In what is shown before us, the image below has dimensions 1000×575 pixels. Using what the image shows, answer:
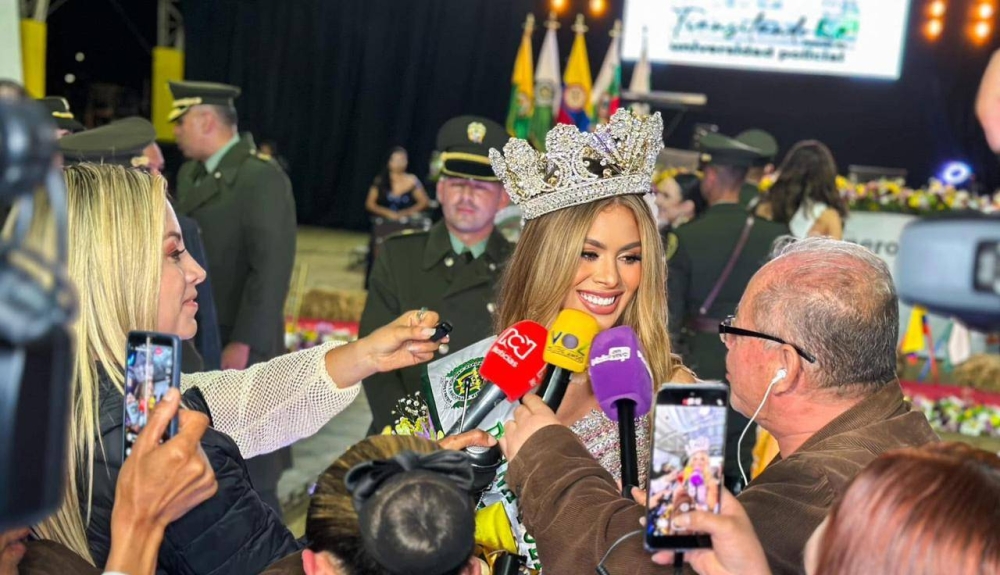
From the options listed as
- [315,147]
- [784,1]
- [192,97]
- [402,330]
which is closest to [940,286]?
[402,330]

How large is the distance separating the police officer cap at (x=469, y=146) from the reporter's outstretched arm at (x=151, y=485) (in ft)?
8.75

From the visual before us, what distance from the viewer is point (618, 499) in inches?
68.9

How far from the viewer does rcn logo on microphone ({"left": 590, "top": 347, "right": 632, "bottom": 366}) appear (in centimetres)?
195

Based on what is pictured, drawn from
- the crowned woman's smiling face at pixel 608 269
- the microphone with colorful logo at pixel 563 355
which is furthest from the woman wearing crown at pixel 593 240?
the microphone with colorful logo at pixel 563 355

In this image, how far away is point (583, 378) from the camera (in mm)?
2633

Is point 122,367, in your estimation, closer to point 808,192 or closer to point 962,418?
point 808,192

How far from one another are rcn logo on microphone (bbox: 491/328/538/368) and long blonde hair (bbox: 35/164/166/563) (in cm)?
64

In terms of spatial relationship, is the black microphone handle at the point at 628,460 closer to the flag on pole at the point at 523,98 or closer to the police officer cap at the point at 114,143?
the police officer cap at the point at 114,143

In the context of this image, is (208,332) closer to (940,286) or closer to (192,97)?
(192,97)

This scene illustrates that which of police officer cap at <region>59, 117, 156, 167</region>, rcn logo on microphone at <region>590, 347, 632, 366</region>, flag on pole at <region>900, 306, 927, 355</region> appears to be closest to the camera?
rcn logo on microphone at <region>590, 347, 632, 366</region>

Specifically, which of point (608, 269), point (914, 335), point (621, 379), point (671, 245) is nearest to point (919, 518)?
point (621, 379)

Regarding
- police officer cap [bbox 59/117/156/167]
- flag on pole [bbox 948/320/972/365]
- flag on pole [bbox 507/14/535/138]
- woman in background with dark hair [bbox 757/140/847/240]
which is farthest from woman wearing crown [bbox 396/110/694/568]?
flag on pole [bbox 507/14/535/138]

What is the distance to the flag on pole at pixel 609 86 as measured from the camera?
11672mm

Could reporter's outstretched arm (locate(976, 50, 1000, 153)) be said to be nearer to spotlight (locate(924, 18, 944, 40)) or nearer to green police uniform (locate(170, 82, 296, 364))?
green police uniform (locate(170, 82, 296, 364))
